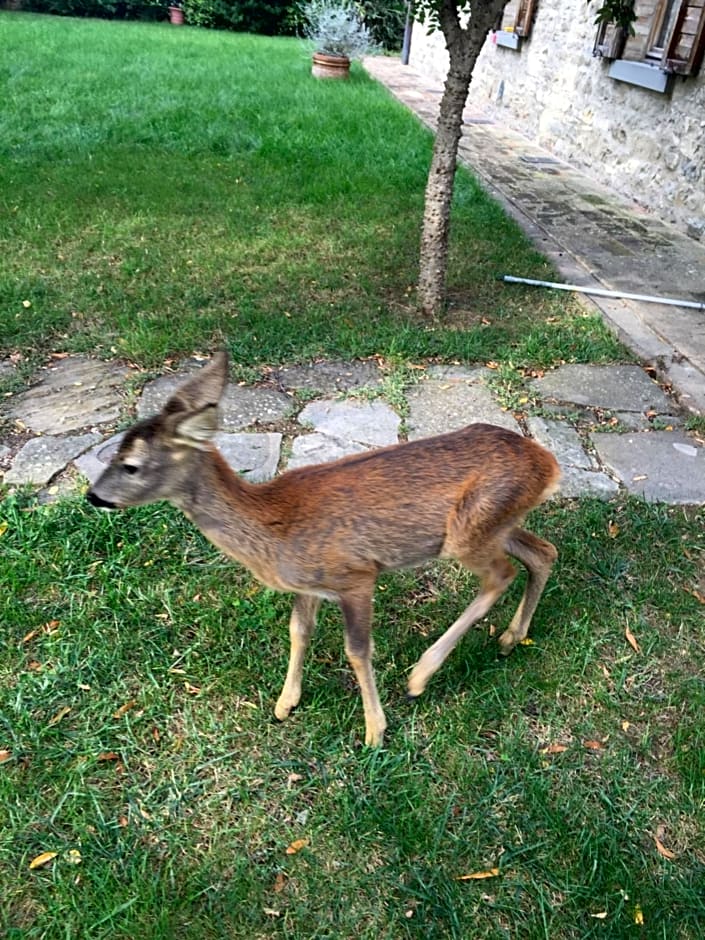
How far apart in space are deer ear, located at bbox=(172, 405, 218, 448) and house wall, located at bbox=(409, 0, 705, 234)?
265 inches

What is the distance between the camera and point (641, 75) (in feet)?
26.7

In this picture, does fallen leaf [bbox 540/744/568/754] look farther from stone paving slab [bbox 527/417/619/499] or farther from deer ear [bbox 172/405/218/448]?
deer ear [bbox 172/405/218/448]

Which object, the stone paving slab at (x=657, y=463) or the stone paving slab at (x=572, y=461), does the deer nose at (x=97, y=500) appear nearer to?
the stone paving slab at (x=572, y=461)

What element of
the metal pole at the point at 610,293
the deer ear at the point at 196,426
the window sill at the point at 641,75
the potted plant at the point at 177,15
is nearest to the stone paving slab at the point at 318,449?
the deer ear at the point at 196,426

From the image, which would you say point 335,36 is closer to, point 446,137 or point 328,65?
point 328,65

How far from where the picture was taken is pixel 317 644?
288cm

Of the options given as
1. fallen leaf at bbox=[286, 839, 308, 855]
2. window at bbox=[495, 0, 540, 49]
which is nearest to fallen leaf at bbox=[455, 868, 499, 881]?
fallen leaf at bbox=[286, 839, 308, 855]

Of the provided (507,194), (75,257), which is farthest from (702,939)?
(507,194)

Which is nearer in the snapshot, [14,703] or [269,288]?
[14,703]

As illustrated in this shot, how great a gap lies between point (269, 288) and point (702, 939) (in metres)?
4.55

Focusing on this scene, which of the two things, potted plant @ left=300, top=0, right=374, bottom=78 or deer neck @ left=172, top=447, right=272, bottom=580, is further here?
potted plant @ left=300, top=0, right=374, bottom=78

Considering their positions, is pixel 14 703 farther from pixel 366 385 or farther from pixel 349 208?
pixel 349 208

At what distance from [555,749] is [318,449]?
1.85 m

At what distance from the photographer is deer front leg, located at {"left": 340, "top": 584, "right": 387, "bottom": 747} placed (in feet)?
7.52
